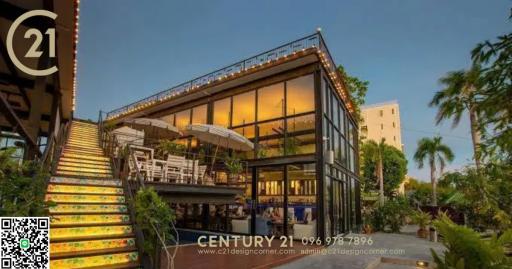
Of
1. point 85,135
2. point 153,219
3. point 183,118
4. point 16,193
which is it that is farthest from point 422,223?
point 85,135

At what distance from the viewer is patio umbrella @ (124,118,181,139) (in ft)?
34.7

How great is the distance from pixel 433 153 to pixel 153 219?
26.2 meters

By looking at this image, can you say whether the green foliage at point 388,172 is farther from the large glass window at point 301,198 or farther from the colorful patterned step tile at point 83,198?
the colorful patterned step tile at point 83,198

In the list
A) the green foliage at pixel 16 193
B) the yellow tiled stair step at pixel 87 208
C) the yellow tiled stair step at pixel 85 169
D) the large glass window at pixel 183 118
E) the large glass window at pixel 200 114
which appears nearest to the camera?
the green foliage at pixel 16 193

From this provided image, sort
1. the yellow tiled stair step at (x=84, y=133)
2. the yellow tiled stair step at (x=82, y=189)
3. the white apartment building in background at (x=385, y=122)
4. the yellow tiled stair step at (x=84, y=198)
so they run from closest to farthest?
the yellow tiled stair step at (x=84, y=198), the yellow tiled stair step at (x=82, y=189), the yellow tiled stair step at (x=84, y=133), the white apartment building in background at (x=385, y=122)

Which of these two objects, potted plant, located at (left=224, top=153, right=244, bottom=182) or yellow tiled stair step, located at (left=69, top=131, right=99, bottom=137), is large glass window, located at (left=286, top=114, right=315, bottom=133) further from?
yellow tiled stair step, located at (left=69, top=131, right=99, bottom=137)

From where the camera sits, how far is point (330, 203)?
10359 millimetres

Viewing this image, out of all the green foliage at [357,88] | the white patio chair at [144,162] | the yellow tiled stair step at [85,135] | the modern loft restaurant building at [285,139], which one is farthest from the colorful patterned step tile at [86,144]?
the green foliage at [357,88]

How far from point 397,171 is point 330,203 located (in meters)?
24.6

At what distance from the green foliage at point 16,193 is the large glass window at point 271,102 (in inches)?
317

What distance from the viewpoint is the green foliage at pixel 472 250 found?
10.2 feet

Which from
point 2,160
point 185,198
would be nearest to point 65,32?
point 2,160

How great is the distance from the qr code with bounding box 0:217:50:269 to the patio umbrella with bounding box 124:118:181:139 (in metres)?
6.94

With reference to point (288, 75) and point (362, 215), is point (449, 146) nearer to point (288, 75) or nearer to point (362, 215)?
point (362, 215)
